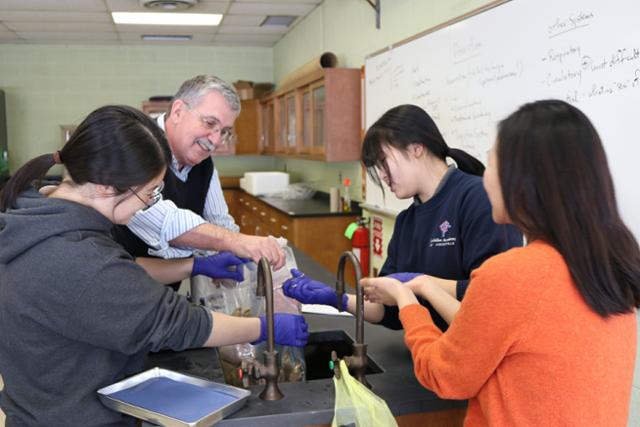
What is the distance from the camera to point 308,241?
4633 millimetres

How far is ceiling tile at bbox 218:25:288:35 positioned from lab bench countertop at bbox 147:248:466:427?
17.2 feet

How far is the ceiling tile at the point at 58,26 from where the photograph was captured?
588 cm

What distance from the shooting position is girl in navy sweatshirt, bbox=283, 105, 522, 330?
1.55 m

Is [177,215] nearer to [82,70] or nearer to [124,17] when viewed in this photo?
[124,17]

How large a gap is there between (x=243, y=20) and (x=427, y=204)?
4.75m

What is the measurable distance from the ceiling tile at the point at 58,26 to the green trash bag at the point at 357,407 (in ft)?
18.6

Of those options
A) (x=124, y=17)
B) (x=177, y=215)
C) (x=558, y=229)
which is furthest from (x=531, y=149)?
(x=124, y=17)

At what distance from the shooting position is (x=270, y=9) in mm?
5527

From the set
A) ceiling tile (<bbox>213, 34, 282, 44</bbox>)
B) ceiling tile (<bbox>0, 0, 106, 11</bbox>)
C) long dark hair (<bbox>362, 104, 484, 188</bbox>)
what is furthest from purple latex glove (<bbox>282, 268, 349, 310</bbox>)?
ceiling tile (<bbox>213, 34, 282, 44</bbox>)

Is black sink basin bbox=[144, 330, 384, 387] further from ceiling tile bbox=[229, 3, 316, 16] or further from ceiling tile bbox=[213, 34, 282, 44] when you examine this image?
ceiling tile bbox=[213, 34, 282, 44]

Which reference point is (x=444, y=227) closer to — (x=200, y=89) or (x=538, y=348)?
(x=538, y=348)

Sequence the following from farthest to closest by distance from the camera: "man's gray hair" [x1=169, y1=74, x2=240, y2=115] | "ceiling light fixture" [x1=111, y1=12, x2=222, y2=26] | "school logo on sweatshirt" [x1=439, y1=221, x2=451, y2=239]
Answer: "ceiling light fixture" [x1=111, y1=12, x2=222, y2=26] < "man's gray hair" [x1=169, y1=74, x2=240, y2=115] < "school logo on sweatshirt" [x1=439, y1=221, x2=451, y2=239]

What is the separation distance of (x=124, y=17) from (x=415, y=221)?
478 cm

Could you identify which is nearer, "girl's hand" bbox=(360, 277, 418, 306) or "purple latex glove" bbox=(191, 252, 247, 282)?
"girl's hand" bbox=(360, 277, 418, 306)
